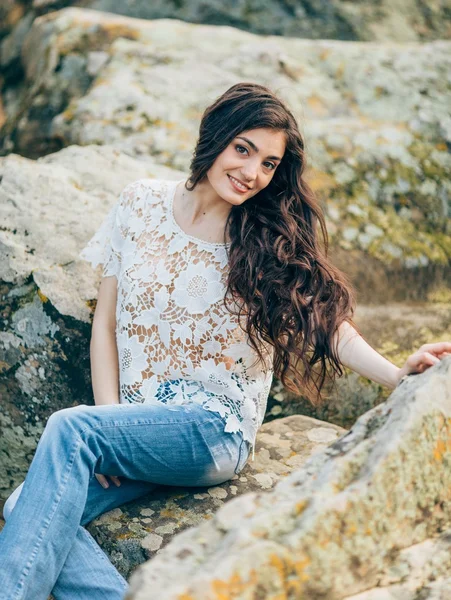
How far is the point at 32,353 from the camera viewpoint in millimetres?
3551

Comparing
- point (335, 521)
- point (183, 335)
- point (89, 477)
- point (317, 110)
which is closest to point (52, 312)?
point (183, 335)

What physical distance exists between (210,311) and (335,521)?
1.51 metres

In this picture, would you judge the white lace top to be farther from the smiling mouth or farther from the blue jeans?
the smiling mouth

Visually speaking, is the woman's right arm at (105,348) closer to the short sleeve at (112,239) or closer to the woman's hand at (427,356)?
the short sleeve at (112,239)

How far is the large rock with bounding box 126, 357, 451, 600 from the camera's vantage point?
1812mm

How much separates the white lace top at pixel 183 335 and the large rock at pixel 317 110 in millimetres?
1283

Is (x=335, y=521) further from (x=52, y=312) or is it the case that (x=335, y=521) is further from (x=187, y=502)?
(x=52, y=312)

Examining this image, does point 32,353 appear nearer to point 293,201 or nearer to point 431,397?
point 293,201

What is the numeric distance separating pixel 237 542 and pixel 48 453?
1086 millimetres

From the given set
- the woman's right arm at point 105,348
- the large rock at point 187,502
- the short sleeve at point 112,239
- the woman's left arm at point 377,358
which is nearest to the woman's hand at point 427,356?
the woman's left arm at point 377,358

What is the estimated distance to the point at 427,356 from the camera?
8.63 feet

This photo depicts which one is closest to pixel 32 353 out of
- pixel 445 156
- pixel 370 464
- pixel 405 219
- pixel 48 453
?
pixel 48 453

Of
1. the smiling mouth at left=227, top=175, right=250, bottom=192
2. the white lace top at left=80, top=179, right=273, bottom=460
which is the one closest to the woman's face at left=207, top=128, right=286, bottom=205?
the smiling mouth at left=227, top=175, right=250, bottom=192

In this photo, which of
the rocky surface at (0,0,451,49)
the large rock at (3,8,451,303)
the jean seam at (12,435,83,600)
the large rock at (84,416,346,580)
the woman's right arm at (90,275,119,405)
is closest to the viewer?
the jean seam at (12,435,83,600)
